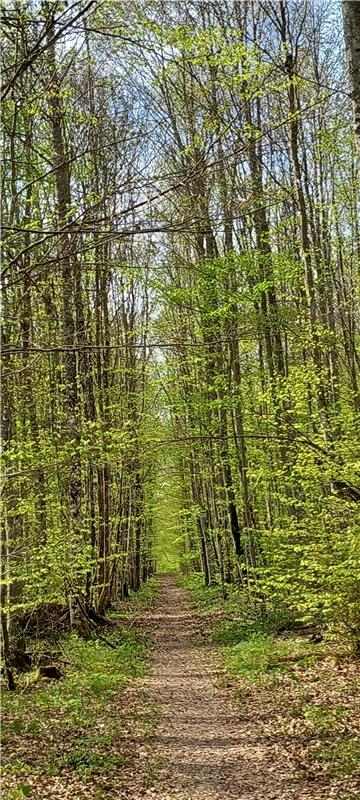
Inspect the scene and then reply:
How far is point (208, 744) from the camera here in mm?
7543

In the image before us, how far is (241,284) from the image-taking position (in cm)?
1410

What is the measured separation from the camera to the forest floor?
6.02 meters

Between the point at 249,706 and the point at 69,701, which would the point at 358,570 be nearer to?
the point at 249,706

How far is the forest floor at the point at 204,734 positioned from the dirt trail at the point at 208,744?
12mm

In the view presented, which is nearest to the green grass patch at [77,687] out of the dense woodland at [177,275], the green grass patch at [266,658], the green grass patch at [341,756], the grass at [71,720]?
the grass at [71,720]

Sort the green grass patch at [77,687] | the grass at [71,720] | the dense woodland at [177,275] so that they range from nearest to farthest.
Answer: the dense woodland at [177,275] → the grass at [71,720] → the green grass patch at [77,687]

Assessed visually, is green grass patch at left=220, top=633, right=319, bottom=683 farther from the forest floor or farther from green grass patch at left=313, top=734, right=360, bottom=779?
green grass patch at left=313, top=734, right=360, bottom=779

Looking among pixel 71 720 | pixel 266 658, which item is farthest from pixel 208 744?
pixel 266 658

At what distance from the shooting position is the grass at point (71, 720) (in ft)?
21.0

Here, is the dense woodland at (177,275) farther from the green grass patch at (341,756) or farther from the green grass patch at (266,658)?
the green grass patch at (341,756)

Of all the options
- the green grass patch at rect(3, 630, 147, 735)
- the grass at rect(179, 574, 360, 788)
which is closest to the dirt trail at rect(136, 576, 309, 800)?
the grass at rect(179, 574, 360, 788)

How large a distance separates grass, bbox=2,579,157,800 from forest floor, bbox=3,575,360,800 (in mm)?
20

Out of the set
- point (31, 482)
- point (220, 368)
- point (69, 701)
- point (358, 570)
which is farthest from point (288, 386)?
point (220, 368)

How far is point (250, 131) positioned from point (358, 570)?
5.37 metres
